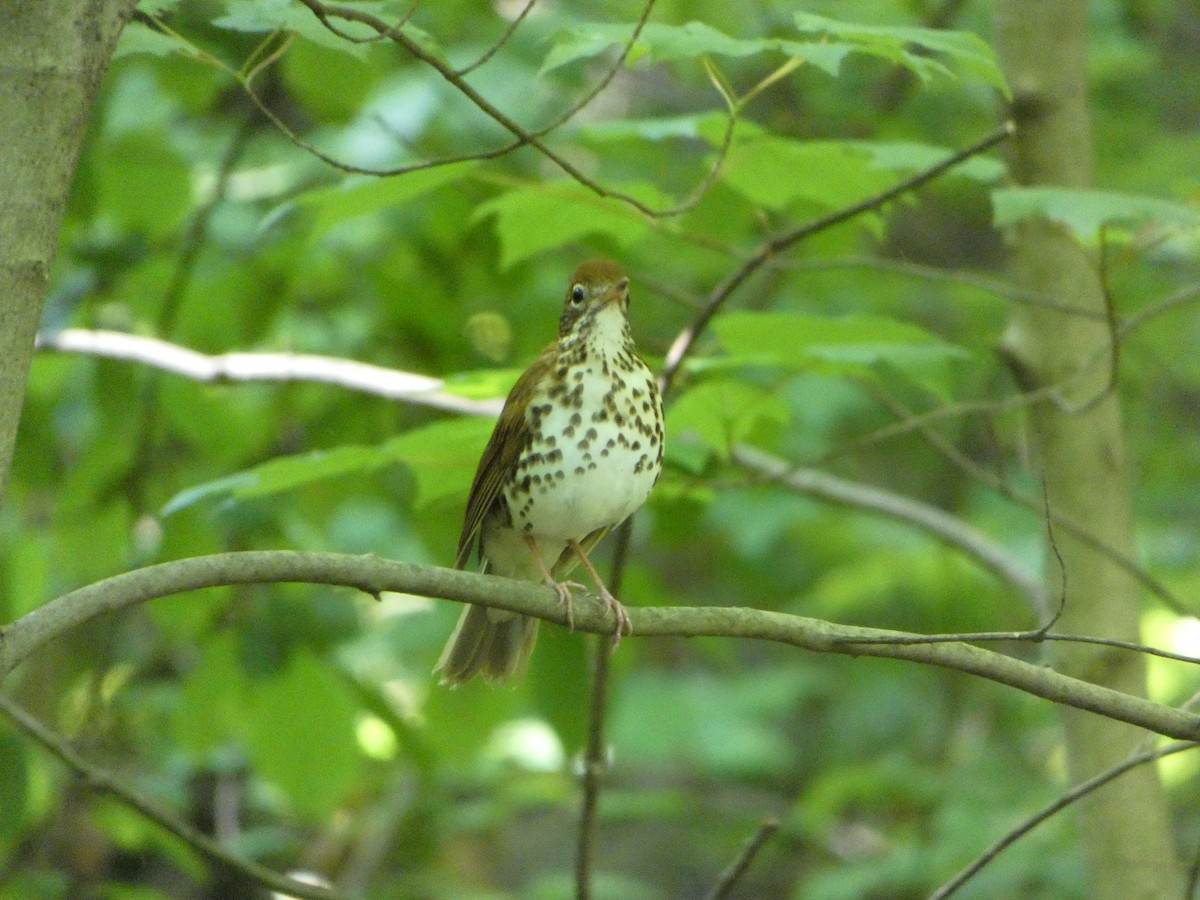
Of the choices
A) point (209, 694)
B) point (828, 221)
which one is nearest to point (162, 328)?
point (209, 694)

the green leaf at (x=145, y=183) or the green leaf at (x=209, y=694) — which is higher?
the green leaf at (x=145, y=183)

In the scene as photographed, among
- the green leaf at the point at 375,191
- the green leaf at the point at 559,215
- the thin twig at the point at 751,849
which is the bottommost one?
the thin twig at the point at 751,849

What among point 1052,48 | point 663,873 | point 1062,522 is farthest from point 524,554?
point 663,873

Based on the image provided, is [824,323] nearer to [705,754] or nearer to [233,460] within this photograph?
[233,460]

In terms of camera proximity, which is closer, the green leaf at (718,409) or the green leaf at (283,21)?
the green leaf at (283,21)

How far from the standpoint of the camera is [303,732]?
3951 mm

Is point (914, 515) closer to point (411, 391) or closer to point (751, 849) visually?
point (411, 391)

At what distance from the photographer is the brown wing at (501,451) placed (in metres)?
3.00

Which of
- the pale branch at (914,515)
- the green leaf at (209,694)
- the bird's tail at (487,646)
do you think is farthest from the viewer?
the green leaf at (209,694)

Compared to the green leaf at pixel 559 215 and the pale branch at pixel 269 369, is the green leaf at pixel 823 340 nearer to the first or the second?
the green leaf at pixel 559 215

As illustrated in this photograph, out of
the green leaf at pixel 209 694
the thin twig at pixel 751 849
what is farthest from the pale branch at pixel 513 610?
the green leaf at pixel 209 694

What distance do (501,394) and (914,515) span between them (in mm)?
1357

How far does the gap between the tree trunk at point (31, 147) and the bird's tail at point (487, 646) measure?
5.88 ft

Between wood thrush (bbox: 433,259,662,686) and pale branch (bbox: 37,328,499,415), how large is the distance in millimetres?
328
